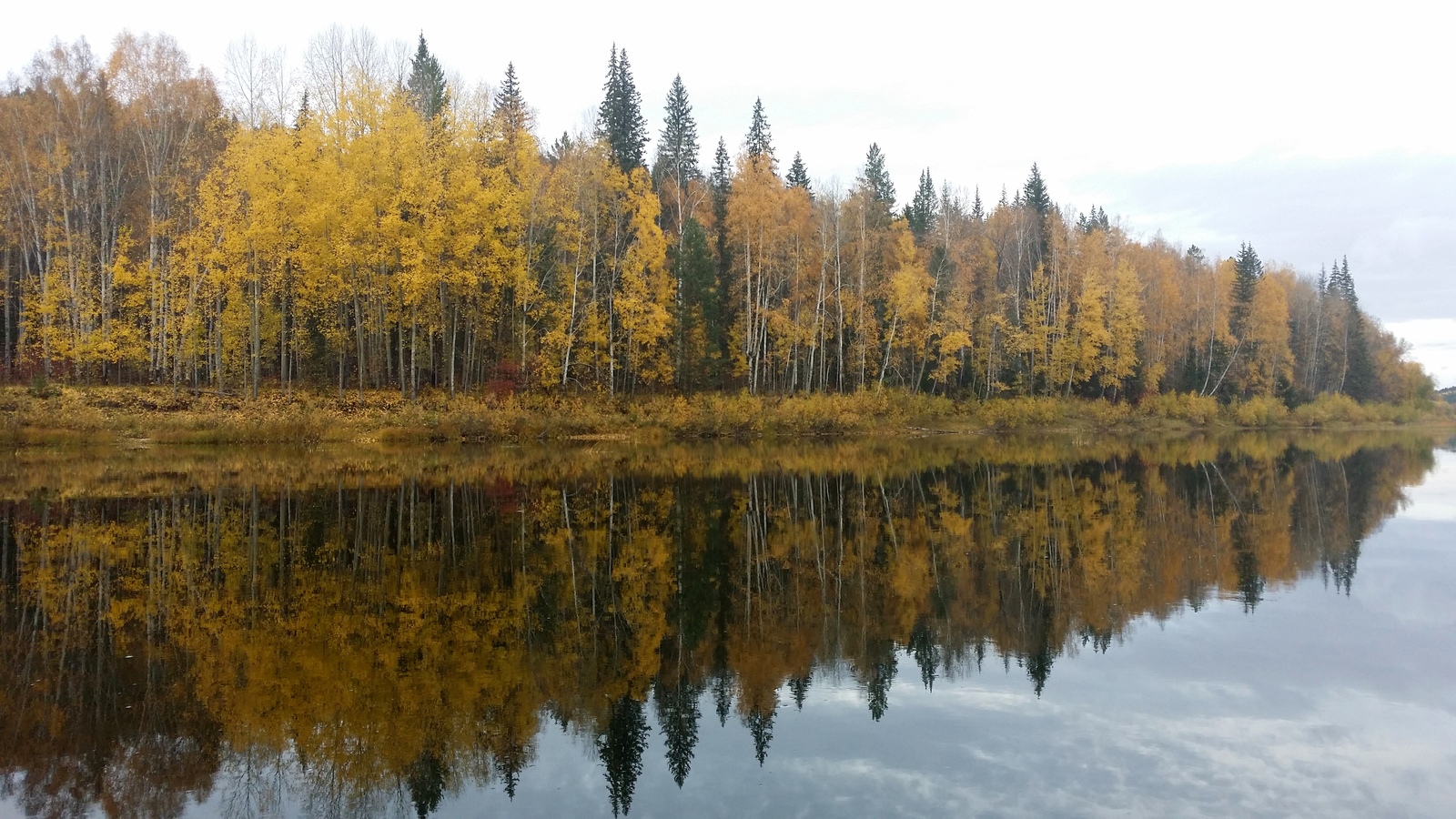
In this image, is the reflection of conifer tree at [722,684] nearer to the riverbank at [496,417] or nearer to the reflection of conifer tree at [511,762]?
the reflection of conifer tree at [511,762]

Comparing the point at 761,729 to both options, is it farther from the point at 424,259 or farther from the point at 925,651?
the point at 424,259

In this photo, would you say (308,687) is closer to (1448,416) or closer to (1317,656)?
(1317,656)

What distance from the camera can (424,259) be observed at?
3228cm

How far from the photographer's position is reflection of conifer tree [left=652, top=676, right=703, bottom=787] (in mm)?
6207

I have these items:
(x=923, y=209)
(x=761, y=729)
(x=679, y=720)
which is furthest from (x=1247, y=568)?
(x=923, y=209)

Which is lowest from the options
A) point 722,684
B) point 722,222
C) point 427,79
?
point 722,684

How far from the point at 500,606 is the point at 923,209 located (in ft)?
203

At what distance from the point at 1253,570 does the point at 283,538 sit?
1539cm

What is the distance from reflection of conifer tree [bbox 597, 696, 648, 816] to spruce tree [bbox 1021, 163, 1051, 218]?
223 ft

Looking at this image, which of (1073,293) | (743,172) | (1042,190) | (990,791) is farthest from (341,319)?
(1042,190)

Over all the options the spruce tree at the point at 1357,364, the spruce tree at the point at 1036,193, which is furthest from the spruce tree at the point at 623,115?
the spruce tree at the point at 1357,364

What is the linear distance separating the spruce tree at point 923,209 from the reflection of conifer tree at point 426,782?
169ft

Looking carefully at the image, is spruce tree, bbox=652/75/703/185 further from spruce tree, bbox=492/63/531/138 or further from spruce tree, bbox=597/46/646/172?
spruce tree, bbox=492/63/531/138

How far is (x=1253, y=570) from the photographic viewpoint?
42.0 ft
